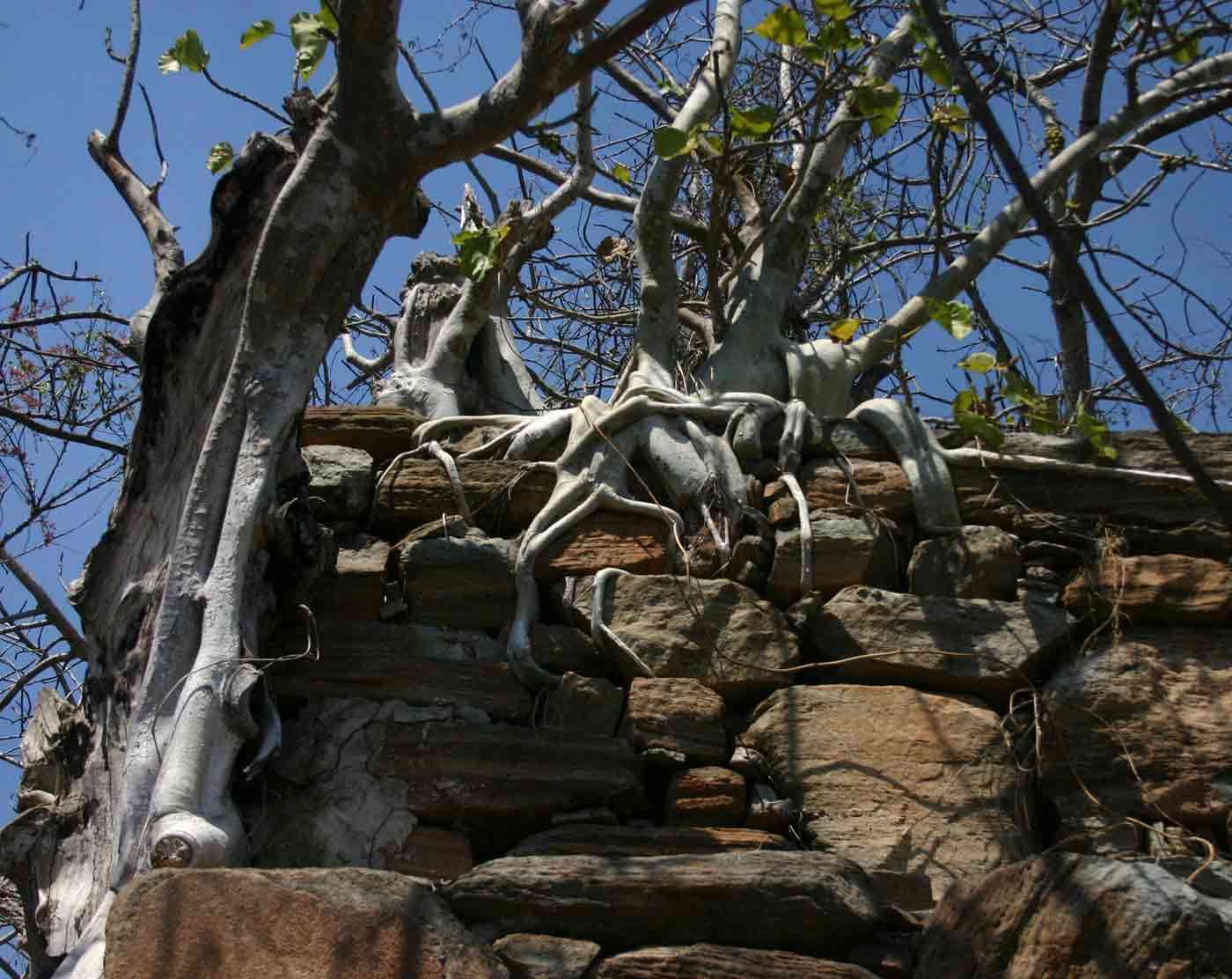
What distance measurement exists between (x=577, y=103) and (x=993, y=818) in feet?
11.6

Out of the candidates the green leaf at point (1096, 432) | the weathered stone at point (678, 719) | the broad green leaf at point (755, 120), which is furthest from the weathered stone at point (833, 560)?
the broad green leaf at point (755, 120)

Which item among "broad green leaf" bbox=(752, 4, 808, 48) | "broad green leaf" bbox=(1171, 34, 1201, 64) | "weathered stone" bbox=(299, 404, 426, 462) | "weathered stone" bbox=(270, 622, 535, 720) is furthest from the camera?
"weathered stone" bbox=(299, 404, 426, 462)

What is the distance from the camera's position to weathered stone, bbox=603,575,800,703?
366 cm

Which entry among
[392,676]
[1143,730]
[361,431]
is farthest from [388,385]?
[1143,730]

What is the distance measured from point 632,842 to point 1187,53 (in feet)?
6.81

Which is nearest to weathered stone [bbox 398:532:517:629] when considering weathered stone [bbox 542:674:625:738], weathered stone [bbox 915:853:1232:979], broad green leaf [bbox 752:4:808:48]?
weathered stone [bbox 542:674:625:738]

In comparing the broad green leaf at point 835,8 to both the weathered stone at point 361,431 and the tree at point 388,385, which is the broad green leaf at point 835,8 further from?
the weathered stone at point 361,431

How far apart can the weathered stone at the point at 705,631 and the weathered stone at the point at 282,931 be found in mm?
1117

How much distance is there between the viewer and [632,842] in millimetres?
3180

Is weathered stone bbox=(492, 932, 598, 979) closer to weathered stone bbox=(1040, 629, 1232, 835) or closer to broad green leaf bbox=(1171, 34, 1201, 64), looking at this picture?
weathered stone bbox=(1040, 629, 1232, 835)

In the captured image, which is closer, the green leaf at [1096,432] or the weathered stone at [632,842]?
the weathered stone at [632,842]

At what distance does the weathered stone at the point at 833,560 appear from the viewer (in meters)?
3.87

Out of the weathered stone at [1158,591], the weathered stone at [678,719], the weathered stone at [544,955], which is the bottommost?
the weathered stone at [544,955]

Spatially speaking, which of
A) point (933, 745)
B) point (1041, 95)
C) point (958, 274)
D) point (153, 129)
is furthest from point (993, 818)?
point (1041, 95)
